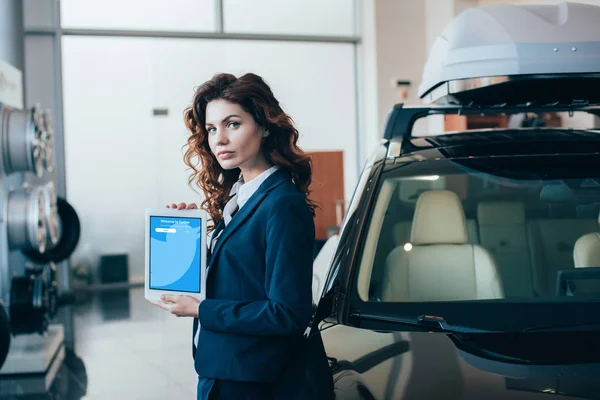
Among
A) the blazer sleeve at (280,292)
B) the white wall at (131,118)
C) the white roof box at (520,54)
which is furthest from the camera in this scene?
the white wall at (131,118)

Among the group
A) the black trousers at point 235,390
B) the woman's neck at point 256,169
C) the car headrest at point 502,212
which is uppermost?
the woman's neck at point 256,169

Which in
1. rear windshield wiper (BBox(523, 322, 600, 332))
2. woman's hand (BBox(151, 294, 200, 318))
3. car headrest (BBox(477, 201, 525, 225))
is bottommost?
rear windshield wiper (BBox(523, 322, 600, 332))

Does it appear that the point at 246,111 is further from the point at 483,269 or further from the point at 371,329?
the point at 483,269

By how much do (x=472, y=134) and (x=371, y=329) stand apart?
0.85m

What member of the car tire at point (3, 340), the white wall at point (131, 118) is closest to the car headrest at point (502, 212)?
the car tire at point (3, 340)

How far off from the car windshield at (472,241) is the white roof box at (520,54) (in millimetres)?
209

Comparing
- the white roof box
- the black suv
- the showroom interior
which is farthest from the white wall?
the white roof box

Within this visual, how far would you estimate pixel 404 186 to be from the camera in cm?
217

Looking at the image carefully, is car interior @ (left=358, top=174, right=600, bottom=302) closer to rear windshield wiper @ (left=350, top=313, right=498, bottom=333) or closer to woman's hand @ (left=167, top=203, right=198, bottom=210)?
rear windshield wiper @ (left=350, top=313, right=498, bottom=333)

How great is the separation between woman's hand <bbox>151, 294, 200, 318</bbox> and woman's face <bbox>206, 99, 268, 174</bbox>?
279mm

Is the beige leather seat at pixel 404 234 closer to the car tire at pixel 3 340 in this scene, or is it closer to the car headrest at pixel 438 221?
the car headrest at pixel 438 221

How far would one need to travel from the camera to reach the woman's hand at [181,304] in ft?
4.85

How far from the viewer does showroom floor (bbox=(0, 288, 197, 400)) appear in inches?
168

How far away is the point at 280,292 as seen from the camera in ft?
4.61
